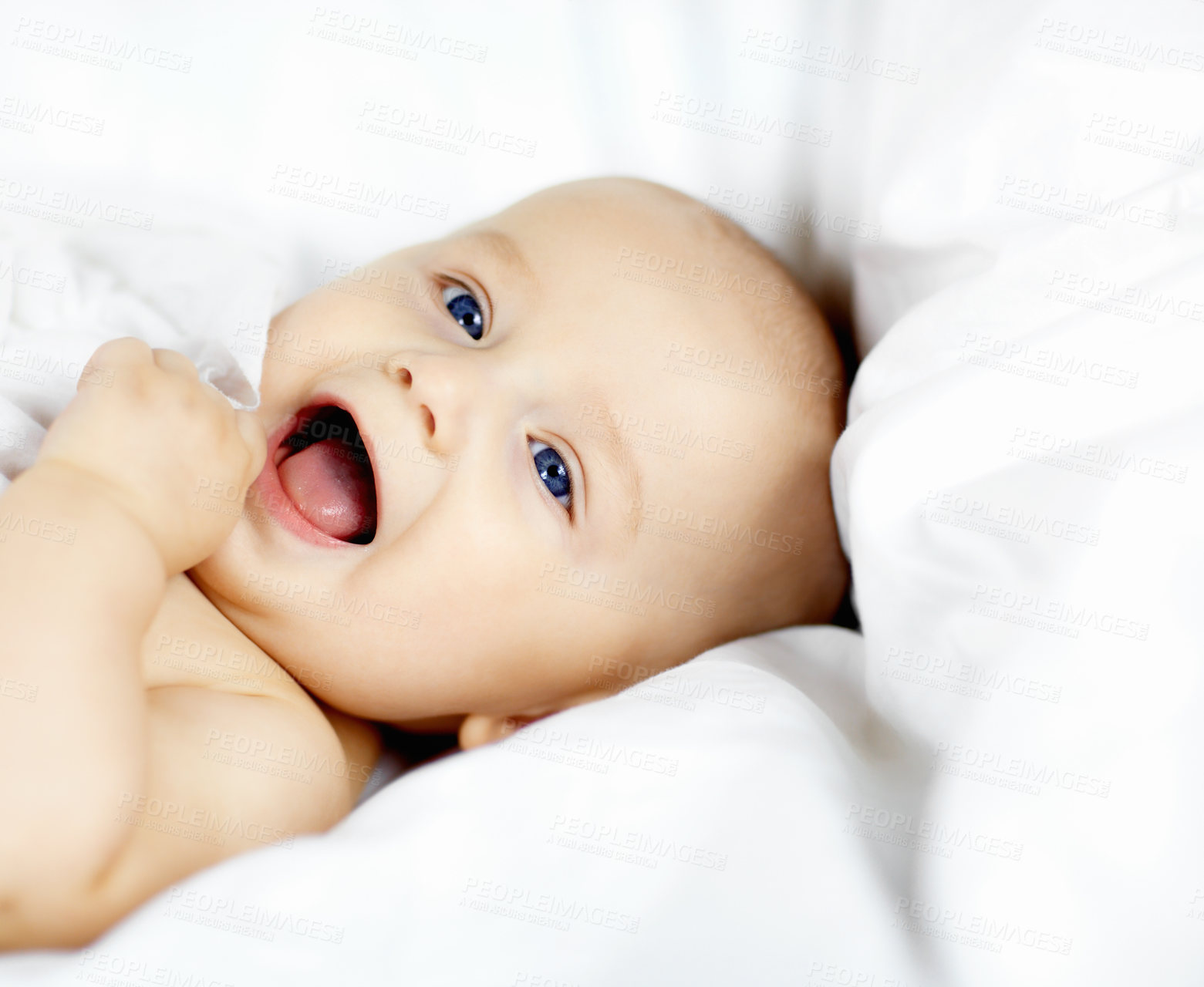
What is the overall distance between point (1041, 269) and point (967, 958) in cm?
66

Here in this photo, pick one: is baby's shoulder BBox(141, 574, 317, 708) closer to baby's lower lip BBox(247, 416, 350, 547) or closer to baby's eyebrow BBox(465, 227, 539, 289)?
baby's lower lip BBox(247, 416, 350, 547)

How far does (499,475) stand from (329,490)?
0.21 meters

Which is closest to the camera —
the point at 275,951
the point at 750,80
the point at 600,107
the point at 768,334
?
the point at 275,951

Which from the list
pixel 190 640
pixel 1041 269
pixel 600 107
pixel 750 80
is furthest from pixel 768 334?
pixel 190 640

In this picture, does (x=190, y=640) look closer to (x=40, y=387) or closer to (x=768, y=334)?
(x=40, y=387)

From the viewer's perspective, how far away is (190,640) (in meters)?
1.11

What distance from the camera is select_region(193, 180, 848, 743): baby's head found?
1172 millimetres

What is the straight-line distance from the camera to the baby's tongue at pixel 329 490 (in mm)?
1237

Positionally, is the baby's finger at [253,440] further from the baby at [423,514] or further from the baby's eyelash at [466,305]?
the baby's eyelash at [466,305]

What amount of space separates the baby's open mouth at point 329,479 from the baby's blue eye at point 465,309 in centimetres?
18

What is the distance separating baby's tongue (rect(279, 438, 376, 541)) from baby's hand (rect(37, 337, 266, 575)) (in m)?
0.13

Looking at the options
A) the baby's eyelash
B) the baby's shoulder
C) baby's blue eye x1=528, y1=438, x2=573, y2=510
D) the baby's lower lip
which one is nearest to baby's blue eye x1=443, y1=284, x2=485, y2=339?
the baby's eyelash

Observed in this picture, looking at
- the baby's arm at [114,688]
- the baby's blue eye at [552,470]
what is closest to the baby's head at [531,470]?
the baby's blue eye at [552,470]

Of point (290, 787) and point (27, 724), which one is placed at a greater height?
point (27, 724)
